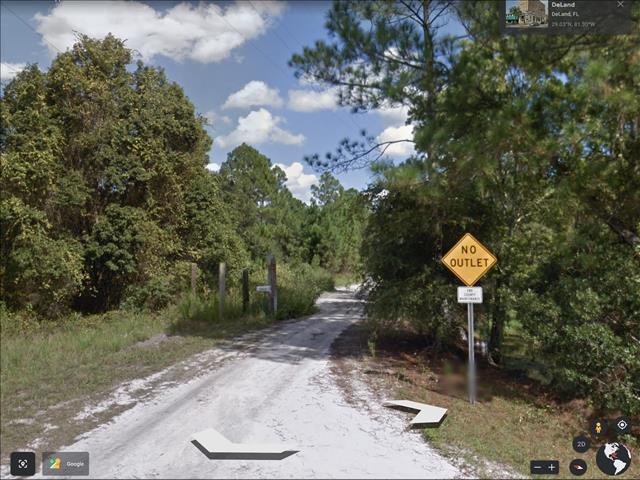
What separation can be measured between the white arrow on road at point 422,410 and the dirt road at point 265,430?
195mm

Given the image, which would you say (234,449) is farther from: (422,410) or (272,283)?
(272,283)

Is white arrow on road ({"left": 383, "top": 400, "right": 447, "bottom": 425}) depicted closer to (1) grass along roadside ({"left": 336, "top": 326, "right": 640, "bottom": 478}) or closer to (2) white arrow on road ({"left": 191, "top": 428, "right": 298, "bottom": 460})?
(1) grass along roadside ({"left": 336, "top": 326, "right": 640, "bottom": 478})

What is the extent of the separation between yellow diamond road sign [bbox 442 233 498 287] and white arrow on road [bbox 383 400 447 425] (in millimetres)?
1813

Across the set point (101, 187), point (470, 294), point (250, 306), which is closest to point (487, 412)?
point (470, 294)

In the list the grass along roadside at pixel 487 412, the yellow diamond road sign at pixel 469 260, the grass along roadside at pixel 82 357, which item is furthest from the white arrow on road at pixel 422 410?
the grass along roadside at pixel 82 357

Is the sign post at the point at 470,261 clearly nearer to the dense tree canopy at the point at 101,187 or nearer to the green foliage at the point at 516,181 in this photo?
the green foliage at the point at 516,181

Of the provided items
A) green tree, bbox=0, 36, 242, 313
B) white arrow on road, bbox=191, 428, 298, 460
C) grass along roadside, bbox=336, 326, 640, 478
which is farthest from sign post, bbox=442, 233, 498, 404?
green tree, bbox=0, 36, 242, 313

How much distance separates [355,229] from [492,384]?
38.5m

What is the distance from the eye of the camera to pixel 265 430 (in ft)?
17.5

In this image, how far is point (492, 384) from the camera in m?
8.88

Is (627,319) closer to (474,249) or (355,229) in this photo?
(474,249)

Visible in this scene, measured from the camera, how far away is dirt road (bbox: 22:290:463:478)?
169 inches

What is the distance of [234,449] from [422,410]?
8.68 ft

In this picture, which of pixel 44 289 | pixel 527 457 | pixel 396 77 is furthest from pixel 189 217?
pixel 527 457
